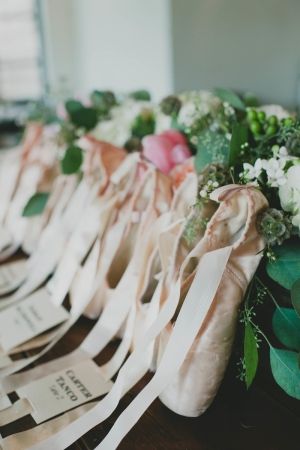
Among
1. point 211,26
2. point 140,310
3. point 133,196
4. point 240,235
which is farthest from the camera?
point 211,26

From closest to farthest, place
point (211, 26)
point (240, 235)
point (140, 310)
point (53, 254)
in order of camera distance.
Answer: point (240, 235), point (140, 310), point (53, 254), point (211, 26)

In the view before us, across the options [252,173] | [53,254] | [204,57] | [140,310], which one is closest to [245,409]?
[140,310]

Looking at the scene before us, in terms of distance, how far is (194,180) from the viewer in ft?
2.27

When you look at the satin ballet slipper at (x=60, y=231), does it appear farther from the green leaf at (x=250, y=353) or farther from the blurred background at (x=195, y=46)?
the blurred background at (x=195, y=46)

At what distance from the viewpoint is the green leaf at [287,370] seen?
19.7 inches

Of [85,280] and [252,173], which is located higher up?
[252,173]

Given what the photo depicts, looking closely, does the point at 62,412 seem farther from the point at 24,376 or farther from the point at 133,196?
the point at 133,196

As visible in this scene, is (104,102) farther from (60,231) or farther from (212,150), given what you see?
(212,150)

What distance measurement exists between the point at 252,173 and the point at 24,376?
456 millimetres

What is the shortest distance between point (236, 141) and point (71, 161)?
1.55 feet

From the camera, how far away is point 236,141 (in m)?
0.68

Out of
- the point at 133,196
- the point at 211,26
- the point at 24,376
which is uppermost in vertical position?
the point at 211,26

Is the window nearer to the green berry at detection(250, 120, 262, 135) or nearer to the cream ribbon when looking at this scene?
the green berry at detection(250, 120, 262, 135)

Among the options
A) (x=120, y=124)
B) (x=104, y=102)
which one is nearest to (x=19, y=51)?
(x=104, y=102)
